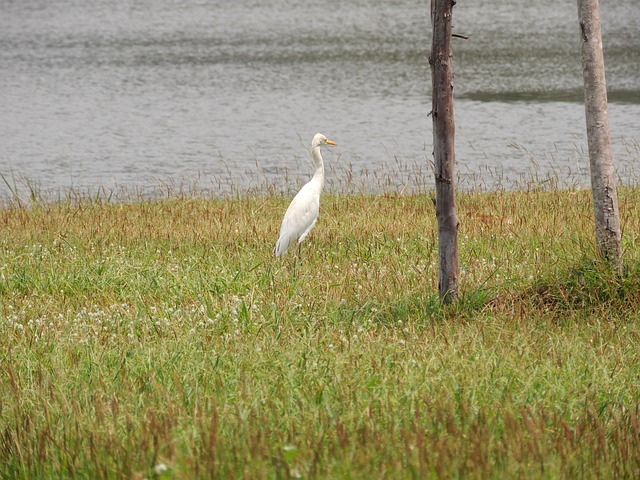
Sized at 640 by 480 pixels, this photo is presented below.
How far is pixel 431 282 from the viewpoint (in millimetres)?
7734

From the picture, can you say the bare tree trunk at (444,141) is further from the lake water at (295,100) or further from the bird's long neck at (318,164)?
the lake water at (295,100)

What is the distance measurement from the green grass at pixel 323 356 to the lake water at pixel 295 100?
6.35 meters

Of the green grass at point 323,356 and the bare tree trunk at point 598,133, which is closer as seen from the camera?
the green grass at point 323,356

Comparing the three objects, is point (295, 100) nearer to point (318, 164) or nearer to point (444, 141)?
point (318, 164)

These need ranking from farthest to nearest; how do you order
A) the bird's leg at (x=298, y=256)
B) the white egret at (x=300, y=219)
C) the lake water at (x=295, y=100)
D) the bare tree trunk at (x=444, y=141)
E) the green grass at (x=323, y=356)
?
1. the lake water at (x=295, y=100)
2. the white egret at (x=300, y=219)
3. the bird's leg at (x=298, y=256)
4. the bare tree trunk at (x=444, y=141)
5. the green grass at (x=323, y=356)

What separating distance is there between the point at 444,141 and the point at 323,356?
7.04 ft

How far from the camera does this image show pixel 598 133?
734 centimetres

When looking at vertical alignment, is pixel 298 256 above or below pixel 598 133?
below

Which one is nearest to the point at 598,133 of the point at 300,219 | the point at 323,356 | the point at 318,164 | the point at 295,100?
the point at 323,356

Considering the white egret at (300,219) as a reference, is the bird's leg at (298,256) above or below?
below

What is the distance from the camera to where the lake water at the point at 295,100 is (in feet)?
63.4

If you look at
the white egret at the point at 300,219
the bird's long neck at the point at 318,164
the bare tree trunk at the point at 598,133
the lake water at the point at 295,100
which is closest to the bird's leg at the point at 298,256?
the white egret at the point at 300,219

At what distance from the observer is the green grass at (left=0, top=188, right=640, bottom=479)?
434 cm

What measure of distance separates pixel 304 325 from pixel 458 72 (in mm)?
28049
